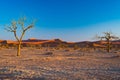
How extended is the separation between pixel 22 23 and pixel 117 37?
1064 inches

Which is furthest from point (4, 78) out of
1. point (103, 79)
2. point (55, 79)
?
point (103, 79)

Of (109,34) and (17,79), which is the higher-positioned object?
(109,34)

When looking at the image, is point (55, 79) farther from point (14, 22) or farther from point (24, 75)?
point (14, 22)

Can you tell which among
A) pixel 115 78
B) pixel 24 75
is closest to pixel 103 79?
pixel 115 78

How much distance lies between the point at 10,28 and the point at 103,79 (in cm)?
2829

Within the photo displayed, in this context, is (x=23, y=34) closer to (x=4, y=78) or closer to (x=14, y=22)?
(x=14, y=22)

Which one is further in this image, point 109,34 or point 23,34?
point 109,34

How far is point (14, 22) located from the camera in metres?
40.2

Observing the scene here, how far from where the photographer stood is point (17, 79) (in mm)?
13523

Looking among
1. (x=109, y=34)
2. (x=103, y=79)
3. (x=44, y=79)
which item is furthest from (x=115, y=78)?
(x=109, y=34)

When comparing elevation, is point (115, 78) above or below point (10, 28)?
below

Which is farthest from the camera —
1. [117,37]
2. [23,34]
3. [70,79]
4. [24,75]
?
[117,37]

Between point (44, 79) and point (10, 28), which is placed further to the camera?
point (10, 28)

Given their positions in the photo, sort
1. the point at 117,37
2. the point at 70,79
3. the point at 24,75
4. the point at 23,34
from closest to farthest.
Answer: the point at 70,79, the point at 24,75, the point at 23,34, the point at 117,37
